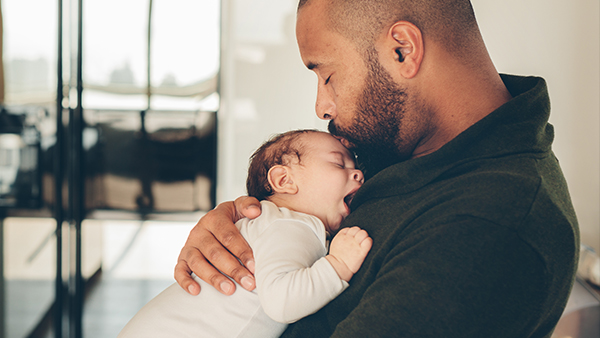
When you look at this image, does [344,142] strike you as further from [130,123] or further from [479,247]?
[130,123]

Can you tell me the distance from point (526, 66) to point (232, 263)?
91.2 inches

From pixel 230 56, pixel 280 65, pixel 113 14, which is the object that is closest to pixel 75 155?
pixel 113 14

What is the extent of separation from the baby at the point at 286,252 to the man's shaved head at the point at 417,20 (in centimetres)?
31

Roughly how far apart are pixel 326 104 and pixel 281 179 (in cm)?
23

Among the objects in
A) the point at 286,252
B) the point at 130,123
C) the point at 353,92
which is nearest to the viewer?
the point at 286,252

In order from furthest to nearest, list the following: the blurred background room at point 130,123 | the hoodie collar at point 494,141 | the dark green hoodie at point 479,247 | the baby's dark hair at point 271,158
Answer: the blurred background room at point 130,123, the baby's dark hair at point 271,158, the hoodie collar at point 494,141, the dark green hoodie at point 479,247

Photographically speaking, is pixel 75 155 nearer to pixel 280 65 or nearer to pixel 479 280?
pixel 280 65

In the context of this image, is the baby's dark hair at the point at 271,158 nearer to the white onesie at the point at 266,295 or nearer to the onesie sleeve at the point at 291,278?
the white onesie at the point at 266,295

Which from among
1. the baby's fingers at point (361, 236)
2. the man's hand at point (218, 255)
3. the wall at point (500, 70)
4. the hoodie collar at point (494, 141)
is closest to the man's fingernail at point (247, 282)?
the man's hand at point (218, 255)

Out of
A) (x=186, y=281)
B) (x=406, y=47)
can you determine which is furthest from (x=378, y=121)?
(x=186, y=281)

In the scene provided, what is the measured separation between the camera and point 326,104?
3.41ft

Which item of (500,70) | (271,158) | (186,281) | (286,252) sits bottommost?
(186,281)

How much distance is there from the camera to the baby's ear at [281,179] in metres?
1.11

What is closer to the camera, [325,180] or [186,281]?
[186,281]
